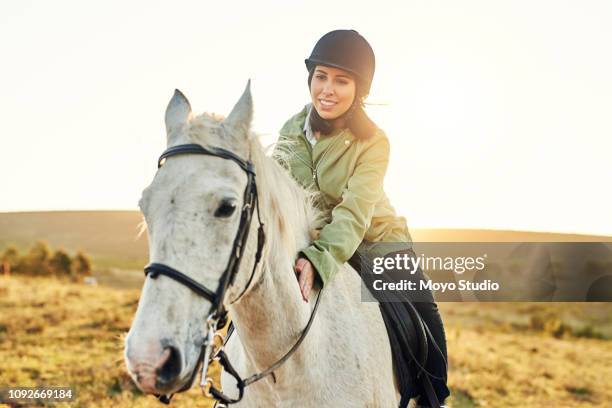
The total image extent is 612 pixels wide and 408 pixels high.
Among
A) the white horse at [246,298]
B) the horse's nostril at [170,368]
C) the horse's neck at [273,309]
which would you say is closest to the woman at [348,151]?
the white horse at [246,298]

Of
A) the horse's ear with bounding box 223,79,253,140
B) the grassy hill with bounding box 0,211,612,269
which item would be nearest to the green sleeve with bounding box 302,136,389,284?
the horse's ear with bounding box 223,79,253,140

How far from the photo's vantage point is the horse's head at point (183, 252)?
7.52ft

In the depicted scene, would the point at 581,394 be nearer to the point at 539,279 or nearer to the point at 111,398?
the point at 539,279

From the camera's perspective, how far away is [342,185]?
4094 mm

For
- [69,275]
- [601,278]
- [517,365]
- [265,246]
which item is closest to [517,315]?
[601,278]

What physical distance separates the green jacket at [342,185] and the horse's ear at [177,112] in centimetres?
85

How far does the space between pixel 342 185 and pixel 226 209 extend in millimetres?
1643

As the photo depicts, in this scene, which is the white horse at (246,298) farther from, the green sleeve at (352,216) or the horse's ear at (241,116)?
the green sleeve at (352,216)

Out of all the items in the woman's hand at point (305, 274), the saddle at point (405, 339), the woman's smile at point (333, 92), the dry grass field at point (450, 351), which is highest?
the woman's smile at point (333, 92)

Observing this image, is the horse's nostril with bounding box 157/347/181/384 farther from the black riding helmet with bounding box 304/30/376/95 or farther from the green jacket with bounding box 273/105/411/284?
the black riding helmet with bounding box 304/30/376/95

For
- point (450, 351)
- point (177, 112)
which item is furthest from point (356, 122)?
point (450, 351)

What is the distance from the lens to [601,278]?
18.1 meters

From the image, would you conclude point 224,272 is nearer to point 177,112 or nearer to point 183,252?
point 183,252

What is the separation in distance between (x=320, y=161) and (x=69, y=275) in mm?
25237
